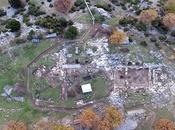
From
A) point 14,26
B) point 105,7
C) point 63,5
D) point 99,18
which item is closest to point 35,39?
point 14,26

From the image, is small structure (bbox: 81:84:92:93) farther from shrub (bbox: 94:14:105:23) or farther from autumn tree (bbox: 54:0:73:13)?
autumn tree (bbox: 54:0:73:13)

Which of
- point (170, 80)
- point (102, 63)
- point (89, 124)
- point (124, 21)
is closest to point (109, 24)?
point (124, 21)

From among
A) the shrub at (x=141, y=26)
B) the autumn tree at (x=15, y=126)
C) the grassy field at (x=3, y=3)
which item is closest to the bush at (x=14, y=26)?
the grassy field at (x=3, y=3)

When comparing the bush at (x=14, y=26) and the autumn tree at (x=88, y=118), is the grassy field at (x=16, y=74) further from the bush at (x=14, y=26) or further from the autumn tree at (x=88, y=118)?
the autumn tree at (x=88, y=118)

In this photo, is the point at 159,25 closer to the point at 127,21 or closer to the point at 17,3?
the point at 127,21

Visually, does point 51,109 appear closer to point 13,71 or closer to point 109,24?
point 13,71

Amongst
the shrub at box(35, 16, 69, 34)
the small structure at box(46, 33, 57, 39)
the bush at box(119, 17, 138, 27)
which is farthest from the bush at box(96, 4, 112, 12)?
the small structure at box(46, 33, 57, 39)
